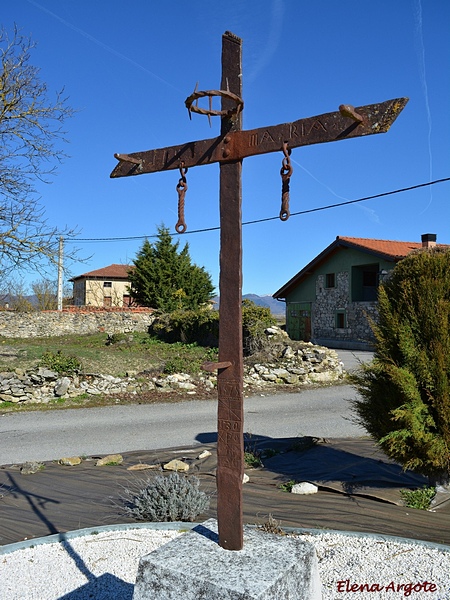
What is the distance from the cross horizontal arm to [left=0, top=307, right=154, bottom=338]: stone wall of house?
2198cm

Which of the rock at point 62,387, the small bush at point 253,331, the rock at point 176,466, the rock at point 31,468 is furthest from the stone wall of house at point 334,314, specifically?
the rock at point 31,468

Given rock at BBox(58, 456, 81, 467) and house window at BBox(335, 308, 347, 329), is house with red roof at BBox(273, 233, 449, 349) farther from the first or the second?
rock at BBox(58, 456, 81, 467)

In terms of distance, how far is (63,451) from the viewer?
8.09 metres

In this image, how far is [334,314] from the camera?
28.3 meters

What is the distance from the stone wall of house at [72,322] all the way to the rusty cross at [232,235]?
73.4 feet

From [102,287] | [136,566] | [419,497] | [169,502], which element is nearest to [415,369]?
[419,497]

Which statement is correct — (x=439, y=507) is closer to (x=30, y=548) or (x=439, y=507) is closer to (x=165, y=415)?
(x=30, y=548)

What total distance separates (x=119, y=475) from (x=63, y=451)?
8.08 feet

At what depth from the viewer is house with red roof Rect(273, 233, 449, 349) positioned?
25859 mm

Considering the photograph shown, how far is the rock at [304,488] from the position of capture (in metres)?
5.10

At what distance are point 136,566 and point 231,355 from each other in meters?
1.85

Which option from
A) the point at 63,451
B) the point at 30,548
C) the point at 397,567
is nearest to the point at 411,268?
the point at 397,567

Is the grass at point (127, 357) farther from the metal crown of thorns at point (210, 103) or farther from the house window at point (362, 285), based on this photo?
the metal crown of thorns at point (210, 103)

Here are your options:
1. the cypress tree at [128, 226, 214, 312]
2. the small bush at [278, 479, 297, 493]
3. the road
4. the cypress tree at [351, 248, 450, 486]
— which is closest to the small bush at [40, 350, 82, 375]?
the road
